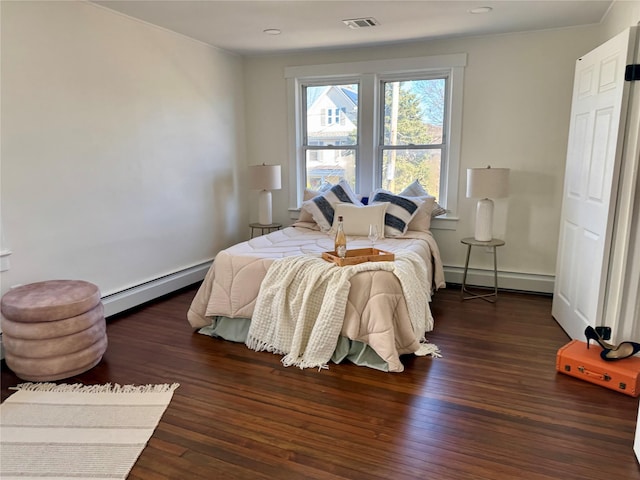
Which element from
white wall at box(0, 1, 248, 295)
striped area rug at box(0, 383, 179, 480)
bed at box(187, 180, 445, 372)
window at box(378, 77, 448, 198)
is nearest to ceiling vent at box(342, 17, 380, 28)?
window at box(378, 77, 448, 198)

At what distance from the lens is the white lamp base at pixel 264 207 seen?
472 centimetres

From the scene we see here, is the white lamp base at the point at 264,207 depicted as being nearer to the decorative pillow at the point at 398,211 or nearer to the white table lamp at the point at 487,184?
the decorative pillow at the point at 398,211

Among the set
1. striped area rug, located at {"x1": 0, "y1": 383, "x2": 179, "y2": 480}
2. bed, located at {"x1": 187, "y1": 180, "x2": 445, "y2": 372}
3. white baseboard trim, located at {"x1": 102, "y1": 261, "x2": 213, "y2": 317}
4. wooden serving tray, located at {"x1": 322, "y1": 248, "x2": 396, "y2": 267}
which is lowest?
striped area rug, located at {"x1": 0, "y1": 383, "x2": 179, "y2": 480}

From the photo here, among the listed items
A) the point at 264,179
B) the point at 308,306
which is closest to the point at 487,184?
the point at 308,306

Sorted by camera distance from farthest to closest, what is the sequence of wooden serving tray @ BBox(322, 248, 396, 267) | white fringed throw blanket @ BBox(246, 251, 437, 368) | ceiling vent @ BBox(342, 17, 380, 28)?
ceiling vent @ BBox(342, 17, 380, 28)
wooden serving tray @ BBox(322, 248, 396, 267)
white fringed throw blanket @ BBox(246, 251, 437, 368)

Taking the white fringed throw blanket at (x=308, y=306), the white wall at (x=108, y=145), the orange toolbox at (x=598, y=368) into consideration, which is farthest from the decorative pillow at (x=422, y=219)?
the white wall at (x=108, y=145)

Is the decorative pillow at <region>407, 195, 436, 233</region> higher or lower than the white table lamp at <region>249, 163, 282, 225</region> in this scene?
lower

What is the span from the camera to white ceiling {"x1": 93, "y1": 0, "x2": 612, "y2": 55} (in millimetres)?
3195

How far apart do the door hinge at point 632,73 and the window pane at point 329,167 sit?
8.68 ft

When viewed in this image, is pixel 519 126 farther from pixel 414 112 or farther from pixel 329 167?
pixel 329 167

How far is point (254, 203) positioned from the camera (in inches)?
208

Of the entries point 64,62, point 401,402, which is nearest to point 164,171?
point 64,62

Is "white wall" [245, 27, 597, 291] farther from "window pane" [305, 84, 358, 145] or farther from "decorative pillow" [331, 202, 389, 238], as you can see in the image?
"decorative pillow" [331, 202, 389, 238]

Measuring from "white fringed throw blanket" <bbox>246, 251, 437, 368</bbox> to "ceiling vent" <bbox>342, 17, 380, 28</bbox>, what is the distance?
197cm
